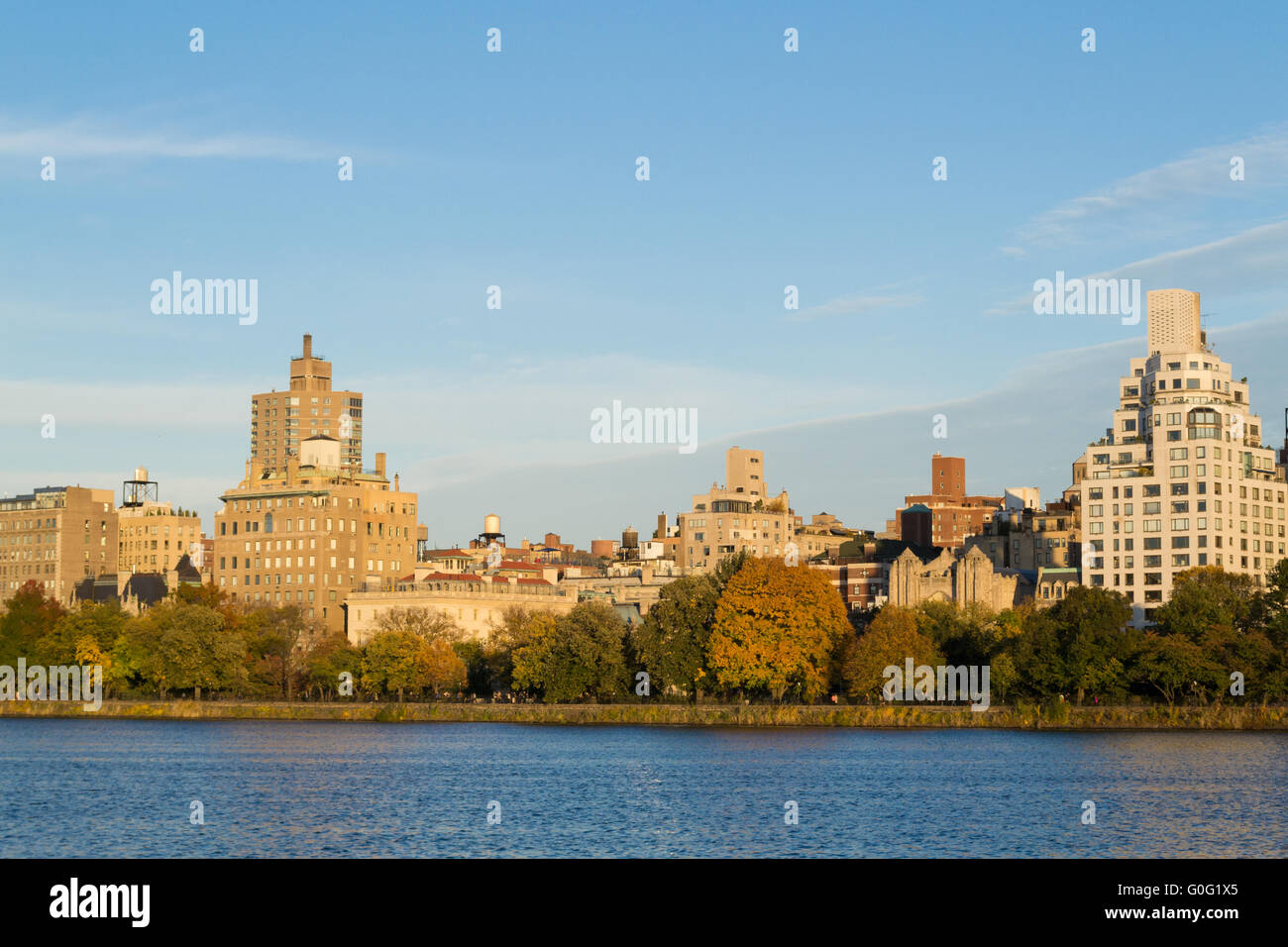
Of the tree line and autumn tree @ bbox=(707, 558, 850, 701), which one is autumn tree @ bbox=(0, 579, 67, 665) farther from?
autumn tree @ bbox=(707, 558, 850, 701)

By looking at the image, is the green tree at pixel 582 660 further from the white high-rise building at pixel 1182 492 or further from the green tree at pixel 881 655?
the white high-rise building at pixel 1182 492

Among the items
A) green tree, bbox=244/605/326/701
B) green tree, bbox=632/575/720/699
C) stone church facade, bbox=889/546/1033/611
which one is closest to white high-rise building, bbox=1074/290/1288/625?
stone church facade, bbox=889/546/1033/611

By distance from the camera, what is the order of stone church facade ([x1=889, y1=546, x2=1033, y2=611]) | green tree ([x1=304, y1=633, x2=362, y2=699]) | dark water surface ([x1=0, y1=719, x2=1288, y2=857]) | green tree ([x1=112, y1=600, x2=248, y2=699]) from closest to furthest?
dark water surface ([x1=0, y1=719, x2=1288, y2=857])
green tree ([x1=112, y1=600, x2=248, y2=699])
green tree ([x1=304, y1=633, x2=362, y2=699])
stone church facade ([x1=889, y1=546, x2=1033, y2=611])

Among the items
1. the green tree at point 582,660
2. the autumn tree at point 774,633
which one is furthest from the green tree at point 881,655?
the green tree at point 582,660

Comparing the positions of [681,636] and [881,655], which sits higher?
[681,636]

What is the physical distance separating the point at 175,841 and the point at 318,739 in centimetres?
5046

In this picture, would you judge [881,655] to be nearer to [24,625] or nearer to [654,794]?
[654,794]

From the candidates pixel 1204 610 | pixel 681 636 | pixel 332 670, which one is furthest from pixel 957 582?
pixel 332 670

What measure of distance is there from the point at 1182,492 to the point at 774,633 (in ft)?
217

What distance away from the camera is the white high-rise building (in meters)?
172

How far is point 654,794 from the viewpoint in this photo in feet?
236

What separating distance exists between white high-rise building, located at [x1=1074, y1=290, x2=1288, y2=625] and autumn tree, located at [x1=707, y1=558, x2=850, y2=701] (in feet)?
184

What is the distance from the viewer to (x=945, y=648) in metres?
133
